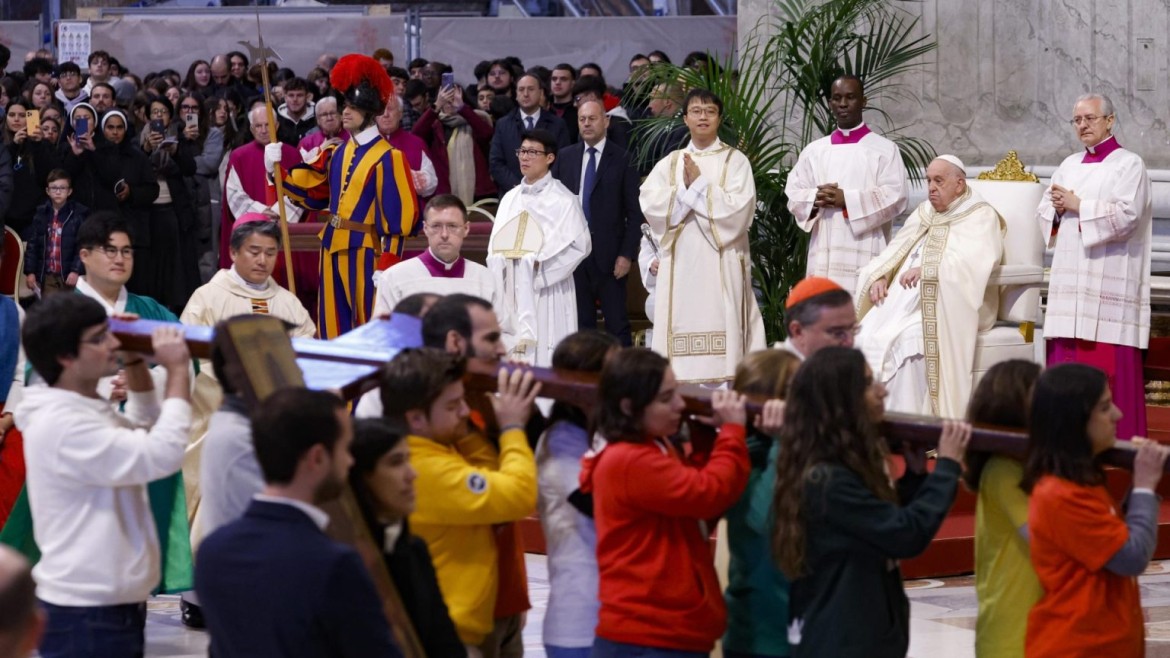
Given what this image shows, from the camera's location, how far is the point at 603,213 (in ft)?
35.2

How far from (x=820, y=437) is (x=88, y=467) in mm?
1610

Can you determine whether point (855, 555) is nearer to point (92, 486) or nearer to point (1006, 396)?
point (1006, 396)

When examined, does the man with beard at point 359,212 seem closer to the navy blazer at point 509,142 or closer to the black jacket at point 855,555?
the navy blazer at point 509,142

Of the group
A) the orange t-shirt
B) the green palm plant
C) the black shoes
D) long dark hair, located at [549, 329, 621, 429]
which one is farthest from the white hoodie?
the green palm plant

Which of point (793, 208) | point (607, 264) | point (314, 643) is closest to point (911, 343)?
point (793, 208)

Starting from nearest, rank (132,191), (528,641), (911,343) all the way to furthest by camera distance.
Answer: (528,641), (911,343), (132,191)

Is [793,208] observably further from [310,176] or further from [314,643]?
[314,643]

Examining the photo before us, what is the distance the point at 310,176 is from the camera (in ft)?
34.5

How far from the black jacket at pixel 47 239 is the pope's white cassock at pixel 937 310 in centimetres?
520

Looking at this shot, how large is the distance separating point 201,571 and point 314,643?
24cm

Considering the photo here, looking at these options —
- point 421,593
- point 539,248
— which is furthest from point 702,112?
point 421,593

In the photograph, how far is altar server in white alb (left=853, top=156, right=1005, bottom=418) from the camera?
28.6ft

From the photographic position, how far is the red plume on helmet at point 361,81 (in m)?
10.3

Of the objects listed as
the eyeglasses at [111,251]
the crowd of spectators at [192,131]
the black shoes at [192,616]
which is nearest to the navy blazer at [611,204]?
the crowd of spectators at [192,131]
